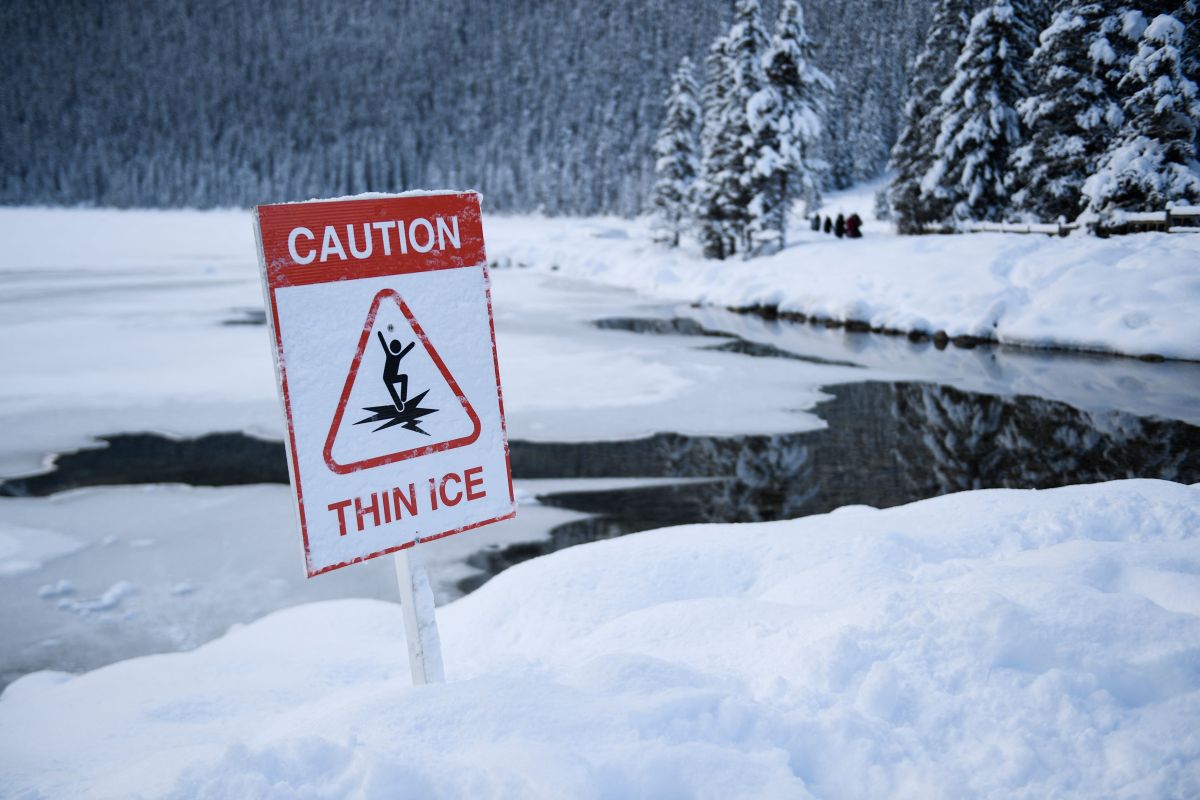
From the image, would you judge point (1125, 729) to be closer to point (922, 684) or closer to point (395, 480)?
point (922, 684)

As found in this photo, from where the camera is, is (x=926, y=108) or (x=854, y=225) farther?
(x=926, y=108)

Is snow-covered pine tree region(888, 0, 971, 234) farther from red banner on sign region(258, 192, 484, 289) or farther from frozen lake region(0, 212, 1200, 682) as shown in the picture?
red banner on sign region(258, 192, 484, 289)

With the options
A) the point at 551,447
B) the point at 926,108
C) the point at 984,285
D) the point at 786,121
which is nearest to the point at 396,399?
the point at 551,447

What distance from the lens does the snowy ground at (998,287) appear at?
15.8 metres

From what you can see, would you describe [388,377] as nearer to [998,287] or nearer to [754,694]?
[754,694]

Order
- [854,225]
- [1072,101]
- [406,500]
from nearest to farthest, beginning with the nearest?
[406,500] < [1072,101] < [854,225]

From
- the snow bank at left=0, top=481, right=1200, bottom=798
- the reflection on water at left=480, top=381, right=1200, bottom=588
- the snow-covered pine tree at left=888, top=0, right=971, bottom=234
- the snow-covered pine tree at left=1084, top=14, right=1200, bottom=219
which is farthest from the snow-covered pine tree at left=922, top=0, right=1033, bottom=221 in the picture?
the snow bank at left=0, top=481, right=1200, bottom=798

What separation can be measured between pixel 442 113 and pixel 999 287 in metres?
139

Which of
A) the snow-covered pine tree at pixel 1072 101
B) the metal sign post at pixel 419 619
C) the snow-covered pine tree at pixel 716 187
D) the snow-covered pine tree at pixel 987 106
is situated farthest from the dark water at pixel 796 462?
the snow-covered pine tree at pixel 716 187

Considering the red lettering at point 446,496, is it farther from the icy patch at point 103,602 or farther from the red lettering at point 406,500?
the icy patch at point 103,602

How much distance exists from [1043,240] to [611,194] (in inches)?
Result: 2767

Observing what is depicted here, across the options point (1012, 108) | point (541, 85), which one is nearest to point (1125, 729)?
point (1012, 108)

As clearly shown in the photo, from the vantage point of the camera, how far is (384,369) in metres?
2.48

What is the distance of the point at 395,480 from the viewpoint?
8.26 feet
